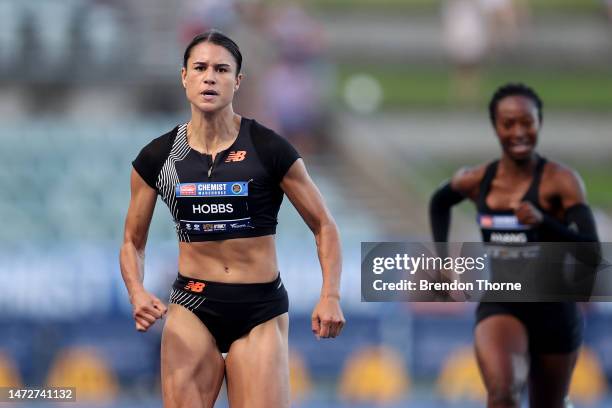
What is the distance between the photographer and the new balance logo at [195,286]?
6.93 m

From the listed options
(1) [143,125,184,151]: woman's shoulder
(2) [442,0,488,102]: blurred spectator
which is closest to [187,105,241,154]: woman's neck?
(1) [143,125,184,151]: woman's shoulder

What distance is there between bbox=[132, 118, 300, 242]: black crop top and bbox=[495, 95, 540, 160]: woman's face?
195cm

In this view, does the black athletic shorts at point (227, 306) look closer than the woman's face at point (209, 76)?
No

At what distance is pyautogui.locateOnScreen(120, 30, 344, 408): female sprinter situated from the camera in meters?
6.78

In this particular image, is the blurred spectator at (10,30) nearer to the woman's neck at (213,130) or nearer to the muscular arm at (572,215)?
the muscular arm at (572,215)

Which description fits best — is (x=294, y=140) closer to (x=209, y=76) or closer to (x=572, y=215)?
(x=572, y=215)

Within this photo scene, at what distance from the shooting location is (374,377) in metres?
15.7

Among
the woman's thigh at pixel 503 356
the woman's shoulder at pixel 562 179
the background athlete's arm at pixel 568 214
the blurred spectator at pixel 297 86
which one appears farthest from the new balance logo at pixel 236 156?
the blurred spectator at pixel 297 86

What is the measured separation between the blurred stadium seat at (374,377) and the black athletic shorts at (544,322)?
23.6 feet

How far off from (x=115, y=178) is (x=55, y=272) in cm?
233

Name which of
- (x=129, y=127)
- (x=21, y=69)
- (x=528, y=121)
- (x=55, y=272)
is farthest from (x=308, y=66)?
(x=528, y=121)

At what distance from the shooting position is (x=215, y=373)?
688 cm

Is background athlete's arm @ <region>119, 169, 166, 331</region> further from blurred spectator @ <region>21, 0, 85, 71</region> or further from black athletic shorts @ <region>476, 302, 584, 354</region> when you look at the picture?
blurred spectator @ <region>21, 0, 85, 71</region>

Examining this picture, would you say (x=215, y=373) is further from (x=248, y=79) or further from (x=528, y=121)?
(x=248, y=79)
